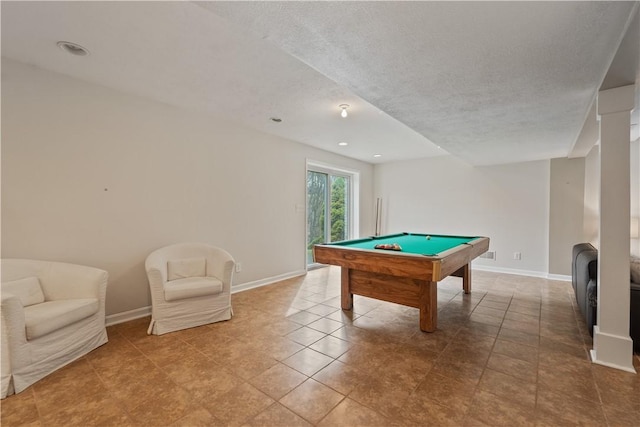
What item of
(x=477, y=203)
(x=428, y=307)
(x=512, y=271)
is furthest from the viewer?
(x=477, y=203)

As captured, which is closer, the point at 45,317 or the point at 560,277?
the point at 45,317

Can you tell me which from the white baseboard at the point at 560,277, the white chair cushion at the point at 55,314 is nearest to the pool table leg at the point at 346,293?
the white chair cushion at the point at 55,314

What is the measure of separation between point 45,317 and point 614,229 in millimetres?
4271

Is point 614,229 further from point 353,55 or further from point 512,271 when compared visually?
point 512,271

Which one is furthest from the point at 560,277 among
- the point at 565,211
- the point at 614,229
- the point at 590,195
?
the point at 614,229

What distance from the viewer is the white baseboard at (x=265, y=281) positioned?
4111mm

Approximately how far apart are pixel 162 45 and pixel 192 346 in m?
2.46

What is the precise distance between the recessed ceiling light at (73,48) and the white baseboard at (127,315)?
96.5 inches

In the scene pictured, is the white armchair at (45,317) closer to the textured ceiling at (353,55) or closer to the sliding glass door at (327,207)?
the textured ceiling at (353,55)

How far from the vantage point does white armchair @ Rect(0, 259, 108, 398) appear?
1846 millimetres

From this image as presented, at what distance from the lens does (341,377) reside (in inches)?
79.4

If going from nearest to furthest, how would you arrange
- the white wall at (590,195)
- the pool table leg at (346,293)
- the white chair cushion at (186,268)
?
the white chair cushion at (186,268) < the pool table leg at (346,293) < the white wall at (590,195)

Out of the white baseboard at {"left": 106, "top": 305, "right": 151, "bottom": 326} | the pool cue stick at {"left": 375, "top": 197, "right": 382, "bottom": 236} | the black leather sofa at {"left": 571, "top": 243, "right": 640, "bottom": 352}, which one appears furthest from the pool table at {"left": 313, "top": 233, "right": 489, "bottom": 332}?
the pool cue stick at {"left": 375, "top": 197, "right": 382, "bottom": 236}

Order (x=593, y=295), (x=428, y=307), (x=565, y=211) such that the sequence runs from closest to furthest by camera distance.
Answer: (x=593, y=295) → (x=428, y=307) → (x=565, y=211)
